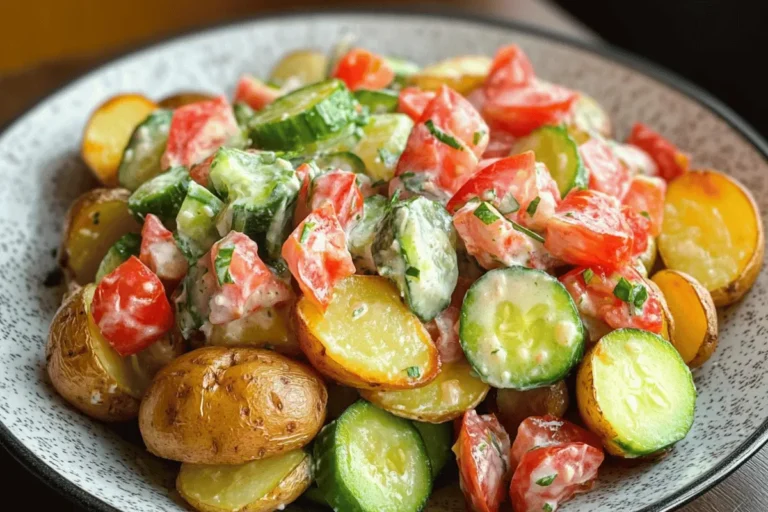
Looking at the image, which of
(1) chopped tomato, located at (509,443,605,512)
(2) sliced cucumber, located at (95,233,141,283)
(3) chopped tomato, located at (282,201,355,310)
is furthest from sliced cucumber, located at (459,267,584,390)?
(2) sliced cucumber, located at (95,233,141,283)

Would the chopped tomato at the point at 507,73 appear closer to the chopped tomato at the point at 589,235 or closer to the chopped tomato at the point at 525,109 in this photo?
the chopped tomato at the point at 525,109

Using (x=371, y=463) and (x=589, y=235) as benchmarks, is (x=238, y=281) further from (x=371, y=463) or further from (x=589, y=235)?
(x=589, y=235)

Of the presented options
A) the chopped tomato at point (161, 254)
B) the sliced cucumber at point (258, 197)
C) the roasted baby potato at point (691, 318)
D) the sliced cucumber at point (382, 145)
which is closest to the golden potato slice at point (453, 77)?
the sliced cucumber at point (382, 145)

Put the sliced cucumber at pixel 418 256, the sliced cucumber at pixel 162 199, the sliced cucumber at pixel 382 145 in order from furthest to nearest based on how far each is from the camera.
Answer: the sliced cucumber at pixel 382 145
the sliced cucumber at pixel 162 199
the sliced cucumber at pixel 418 256

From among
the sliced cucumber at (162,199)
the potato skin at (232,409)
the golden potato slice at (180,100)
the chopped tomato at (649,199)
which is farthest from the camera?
the golden potato slice at (180,100)

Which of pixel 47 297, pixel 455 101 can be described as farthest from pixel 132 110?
pixel 455 101
